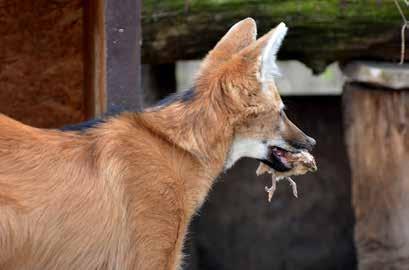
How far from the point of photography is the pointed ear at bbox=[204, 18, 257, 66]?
4.81 metres

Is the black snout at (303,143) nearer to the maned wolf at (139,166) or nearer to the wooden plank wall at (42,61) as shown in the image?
the maned wolf at (139,166)

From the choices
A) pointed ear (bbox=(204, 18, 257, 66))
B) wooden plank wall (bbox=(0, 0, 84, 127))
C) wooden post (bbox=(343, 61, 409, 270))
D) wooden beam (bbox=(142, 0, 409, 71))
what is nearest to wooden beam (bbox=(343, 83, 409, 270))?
wooden post (bbox=(343, 61, 409, 270))

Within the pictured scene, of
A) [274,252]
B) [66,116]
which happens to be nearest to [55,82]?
[66,116]

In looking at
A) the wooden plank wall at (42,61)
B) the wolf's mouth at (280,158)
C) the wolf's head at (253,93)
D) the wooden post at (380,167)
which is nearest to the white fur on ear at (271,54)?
the wolf's head at (253,93)

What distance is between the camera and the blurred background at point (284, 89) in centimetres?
634

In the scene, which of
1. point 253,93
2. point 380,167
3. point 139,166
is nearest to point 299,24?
point 380,167

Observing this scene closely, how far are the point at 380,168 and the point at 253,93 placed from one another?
9.09ft

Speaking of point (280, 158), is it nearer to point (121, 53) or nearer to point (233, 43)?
point (233, 43)

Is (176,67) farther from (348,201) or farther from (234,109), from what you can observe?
(234,109)

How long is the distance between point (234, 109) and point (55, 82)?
2.19m

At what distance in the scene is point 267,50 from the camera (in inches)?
176

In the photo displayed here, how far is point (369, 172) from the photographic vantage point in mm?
7246

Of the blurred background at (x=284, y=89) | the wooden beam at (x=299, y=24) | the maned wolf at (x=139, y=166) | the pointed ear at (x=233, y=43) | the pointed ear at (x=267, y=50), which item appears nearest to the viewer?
the maned wolf at (x=139, y=166)

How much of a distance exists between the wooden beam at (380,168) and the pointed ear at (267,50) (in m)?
2.69
